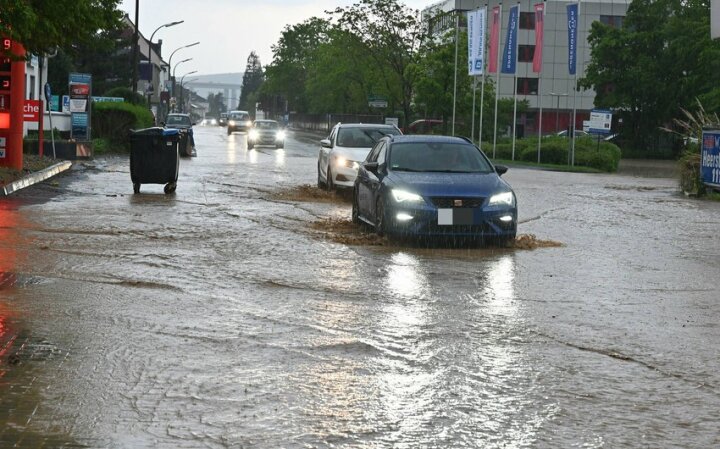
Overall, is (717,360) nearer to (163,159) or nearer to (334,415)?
(334,415)

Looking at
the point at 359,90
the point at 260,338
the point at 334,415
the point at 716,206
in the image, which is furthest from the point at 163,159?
the point at 359,90

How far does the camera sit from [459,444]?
20.1 feet

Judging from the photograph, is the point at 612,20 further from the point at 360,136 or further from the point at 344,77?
the point at 360,136

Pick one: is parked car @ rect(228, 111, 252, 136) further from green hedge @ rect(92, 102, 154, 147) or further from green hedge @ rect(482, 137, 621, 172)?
green hedge @ rect(92, 102, 154, 147)

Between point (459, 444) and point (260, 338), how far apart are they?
10.2 ft

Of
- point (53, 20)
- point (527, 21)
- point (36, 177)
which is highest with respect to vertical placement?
point (527, 21)

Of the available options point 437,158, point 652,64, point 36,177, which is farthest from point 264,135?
point 437,158

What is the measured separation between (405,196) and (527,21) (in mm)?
93795

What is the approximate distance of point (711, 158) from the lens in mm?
29828

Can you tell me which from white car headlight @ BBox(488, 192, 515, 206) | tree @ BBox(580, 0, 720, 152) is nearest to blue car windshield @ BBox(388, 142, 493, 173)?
white car headlight @ BBox(488, 192, 515, 206)

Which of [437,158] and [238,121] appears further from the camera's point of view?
[238,121]

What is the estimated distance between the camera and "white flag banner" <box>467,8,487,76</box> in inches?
2077

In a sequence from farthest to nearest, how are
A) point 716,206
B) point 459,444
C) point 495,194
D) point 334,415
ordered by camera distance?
point 716,206
point 495,194
point 334,415
point 459,444

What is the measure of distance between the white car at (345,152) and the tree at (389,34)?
166ft
